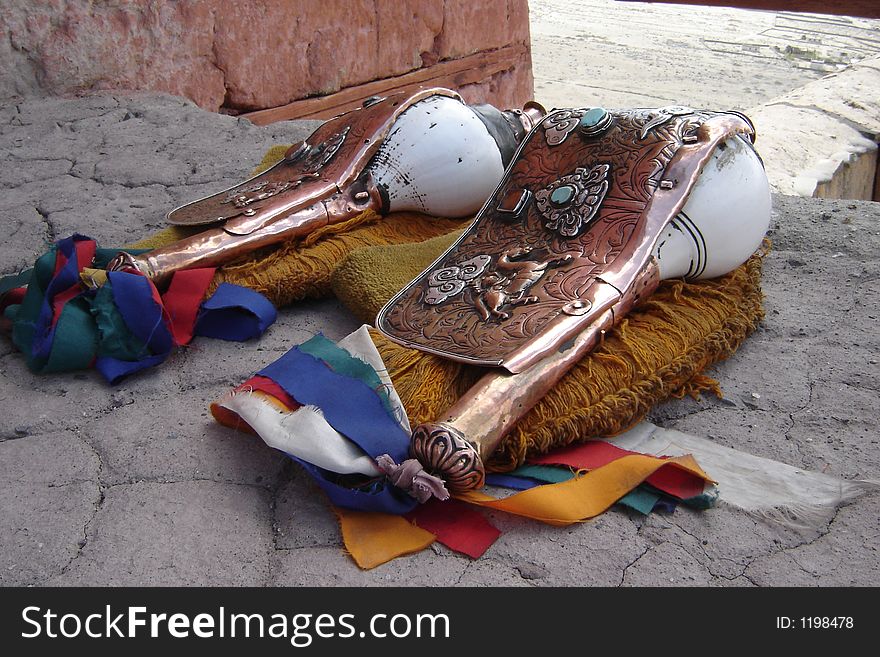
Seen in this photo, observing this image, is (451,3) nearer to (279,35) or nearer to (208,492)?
(279,35)

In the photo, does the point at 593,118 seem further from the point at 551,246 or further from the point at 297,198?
the point at 297,198

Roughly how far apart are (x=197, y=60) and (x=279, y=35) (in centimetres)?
46

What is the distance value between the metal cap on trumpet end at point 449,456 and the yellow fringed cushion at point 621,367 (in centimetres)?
14

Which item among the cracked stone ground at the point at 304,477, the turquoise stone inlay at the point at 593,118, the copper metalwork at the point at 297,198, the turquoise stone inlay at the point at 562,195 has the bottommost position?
the cracked stone ground at the point at 304,477

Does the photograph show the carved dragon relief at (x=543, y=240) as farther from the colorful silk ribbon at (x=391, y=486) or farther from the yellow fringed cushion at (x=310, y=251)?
the yellow fringed cushion at (x=310, y=251)

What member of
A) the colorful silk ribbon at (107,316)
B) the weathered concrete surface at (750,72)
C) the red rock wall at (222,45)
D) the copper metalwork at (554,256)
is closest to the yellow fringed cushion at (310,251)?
the colorful silk ribbon at (107,316)

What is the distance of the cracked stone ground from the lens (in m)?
1.29

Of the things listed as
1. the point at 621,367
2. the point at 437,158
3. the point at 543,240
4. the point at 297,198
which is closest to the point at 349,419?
the point at 621,367

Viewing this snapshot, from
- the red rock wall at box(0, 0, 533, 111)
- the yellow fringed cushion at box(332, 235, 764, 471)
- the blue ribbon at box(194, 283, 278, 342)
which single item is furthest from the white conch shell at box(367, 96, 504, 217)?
the red rock wall at box(0, 0, 533, 111)

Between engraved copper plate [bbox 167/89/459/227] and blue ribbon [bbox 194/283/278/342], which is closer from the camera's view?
blue ribbon [bbox 194/283/278/342]

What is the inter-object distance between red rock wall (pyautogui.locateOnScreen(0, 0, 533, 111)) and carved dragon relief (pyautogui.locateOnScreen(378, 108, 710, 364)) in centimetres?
212

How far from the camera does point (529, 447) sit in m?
1.52

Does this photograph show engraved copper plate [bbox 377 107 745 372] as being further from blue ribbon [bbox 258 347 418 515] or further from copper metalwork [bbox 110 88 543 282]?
copper metalwork [bbox 110 88 543 282]

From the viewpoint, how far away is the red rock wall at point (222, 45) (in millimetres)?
3256
